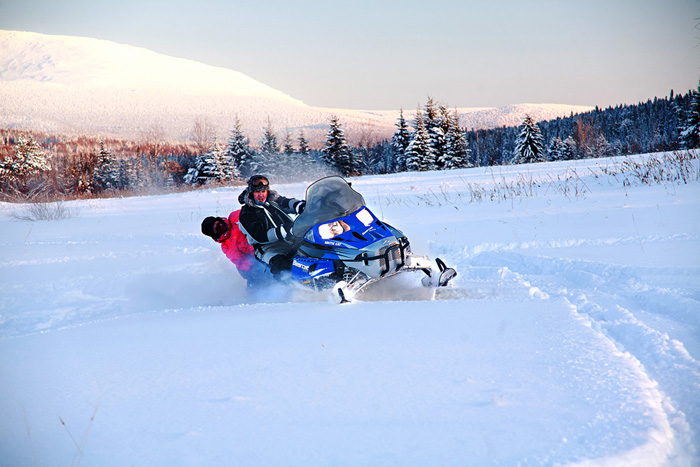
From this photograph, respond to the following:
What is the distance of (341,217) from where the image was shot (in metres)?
4.63

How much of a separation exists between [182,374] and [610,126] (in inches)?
4134

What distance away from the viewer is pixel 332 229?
4.60 meters

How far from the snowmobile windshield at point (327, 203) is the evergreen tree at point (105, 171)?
59160 millimetres

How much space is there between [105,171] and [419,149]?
→ 142ft

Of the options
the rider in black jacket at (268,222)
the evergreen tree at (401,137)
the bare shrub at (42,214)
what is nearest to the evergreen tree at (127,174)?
the evergreen tree at (401,137)

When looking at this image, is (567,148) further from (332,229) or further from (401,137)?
(332,229)

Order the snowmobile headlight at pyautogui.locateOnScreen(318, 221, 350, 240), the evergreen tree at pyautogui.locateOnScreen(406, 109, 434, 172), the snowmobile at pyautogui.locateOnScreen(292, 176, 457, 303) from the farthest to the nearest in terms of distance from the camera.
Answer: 1. the evergreen tree at pyautogui.locateOnScreen(406, 109, 434, 172)
2. the snowmobile headlight at pyautogui.locateOnScreen(318, 221, 350, 240)
3. the snowmobile at pyautogui.locateOnScreen(292, 176, 457, 303)

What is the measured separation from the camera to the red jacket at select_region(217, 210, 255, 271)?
5.93 metres

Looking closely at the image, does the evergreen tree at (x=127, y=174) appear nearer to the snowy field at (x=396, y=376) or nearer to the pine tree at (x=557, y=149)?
the pine tree at (x=557, y=149)

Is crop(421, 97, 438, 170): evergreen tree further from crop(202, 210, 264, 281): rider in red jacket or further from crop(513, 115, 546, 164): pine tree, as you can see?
crop(202, 210, 264, 281): rider in red jacket

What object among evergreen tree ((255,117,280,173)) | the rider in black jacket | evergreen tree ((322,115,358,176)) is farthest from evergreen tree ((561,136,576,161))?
the rider in black jacket

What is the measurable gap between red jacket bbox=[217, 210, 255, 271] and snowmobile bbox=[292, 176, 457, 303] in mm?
1210

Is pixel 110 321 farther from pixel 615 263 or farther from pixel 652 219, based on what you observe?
pixel 652 219

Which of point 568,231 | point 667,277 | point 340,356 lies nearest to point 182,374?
point 340,356
